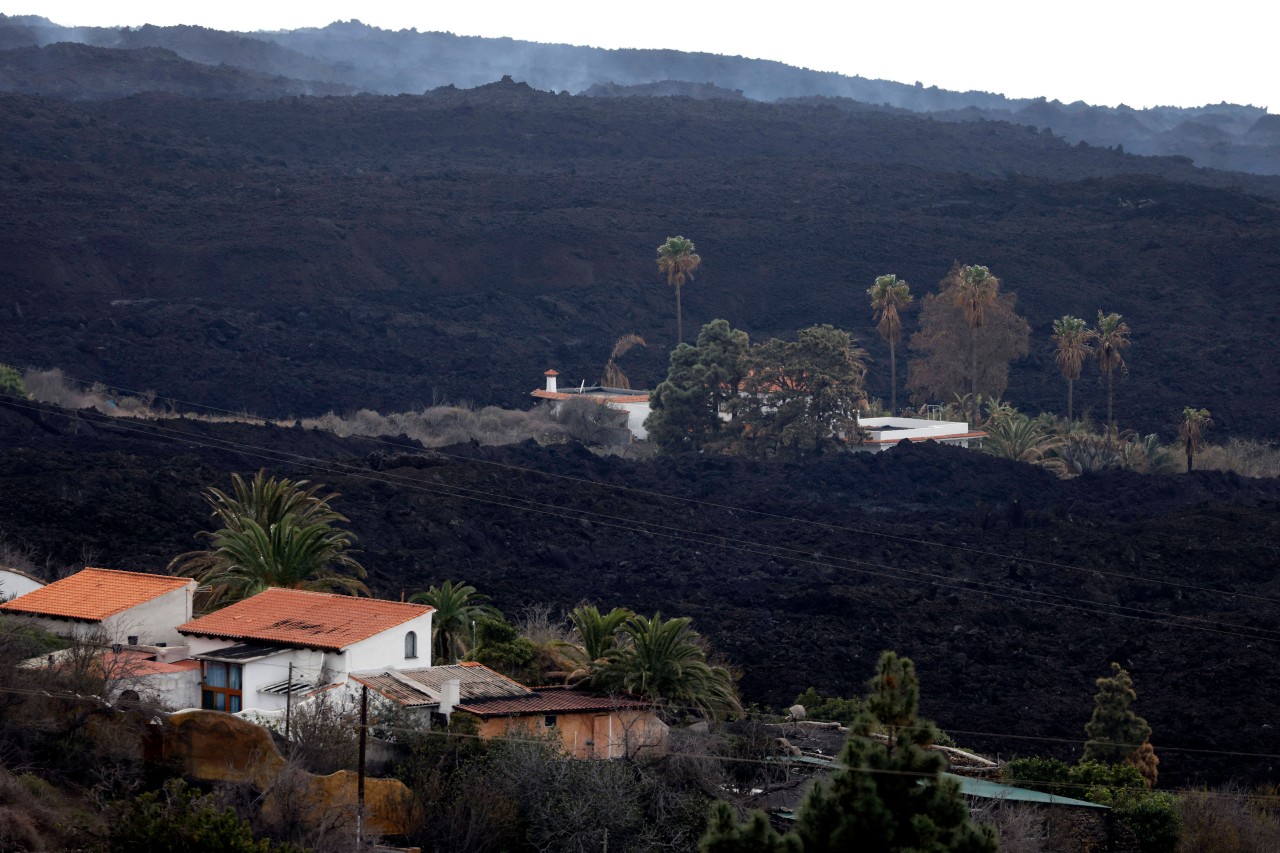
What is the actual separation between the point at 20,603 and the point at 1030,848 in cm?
1769

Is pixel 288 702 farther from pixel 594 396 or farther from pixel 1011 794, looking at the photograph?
pixel 594 396

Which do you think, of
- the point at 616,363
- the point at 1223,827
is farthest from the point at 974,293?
the point at 1223,827

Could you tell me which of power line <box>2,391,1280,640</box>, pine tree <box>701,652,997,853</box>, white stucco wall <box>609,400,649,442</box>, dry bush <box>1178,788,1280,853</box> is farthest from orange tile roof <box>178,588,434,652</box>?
white stucco wall <box>609,400,649,442</box>

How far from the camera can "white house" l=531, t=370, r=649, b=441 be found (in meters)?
91.1

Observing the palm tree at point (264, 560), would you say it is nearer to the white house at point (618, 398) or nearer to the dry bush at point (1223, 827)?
the dry bush at point (1223, 827)

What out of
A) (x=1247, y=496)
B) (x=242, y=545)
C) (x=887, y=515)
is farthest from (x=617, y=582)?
(x=1247, y=496)

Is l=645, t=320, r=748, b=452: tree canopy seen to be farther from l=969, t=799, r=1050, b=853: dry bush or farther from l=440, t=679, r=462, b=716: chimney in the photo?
l=969, t=799, r=1050, b=853: dry bush

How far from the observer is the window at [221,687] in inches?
1139

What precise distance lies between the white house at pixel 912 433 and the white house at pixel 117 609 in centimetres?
5281

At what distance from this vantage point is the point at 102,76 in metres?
192

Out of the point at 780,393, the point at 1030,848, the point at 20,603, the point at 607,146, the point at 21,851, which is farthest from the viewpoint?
the point at 607,146

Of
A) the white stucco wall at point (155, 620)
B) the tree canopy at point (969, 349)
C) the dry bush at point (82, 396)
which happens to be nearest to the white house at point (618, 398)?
the tree canopy at point (969, 349)

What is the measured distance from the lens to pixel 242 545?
116 ft

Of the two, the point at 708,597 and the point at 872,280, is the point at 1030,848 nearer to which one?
the point at 708,597
